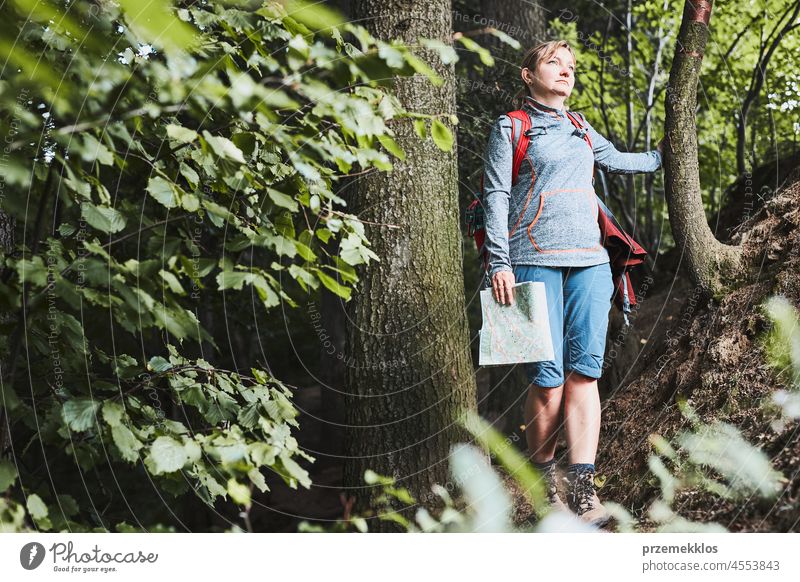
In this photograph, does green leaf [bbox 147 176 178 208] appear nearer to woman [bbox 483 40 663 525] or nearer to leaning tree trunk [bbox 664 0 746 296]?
woman [bbox 483 40 663 525]

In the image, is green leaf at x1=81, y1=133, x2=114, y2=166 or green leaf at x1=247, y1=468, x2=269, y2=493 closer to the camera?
green leaf at x1=81, y1=133, x2=114, y2=166

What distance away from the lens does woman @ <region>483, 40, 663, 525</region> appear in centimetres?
276

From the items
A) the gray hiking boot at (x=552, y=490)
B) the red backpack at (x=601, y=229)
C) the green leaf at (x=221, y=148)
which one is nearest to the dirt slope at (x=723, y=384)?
the gray hiking boot at (x=552, y=490)

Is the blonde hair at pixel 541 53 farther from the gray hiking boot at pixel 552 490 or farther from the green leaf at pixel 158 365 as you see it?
the green leaf at pixel 158 365

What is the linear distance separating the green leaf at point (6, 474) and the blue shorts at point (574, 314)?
1.92 metres

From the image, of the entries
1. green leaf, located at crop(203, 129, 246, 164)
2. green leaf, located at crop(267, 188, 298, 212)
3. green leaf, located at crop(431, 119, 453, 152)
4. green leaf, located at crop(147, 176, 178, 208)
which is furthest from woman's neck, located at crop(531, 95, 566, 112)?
green leaf, located at crop(147, 176, 178, 208)

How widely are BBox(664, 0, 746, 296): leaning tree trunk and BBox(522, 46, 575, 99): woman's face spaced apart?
0.70 m

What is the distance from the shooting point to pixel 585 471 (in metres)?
2.78

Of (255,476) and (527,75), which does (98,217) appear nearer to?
(255,476)

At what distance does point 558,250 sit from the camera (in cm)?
276


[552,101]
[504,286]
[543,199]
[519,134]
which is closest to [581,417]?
[504,286]
